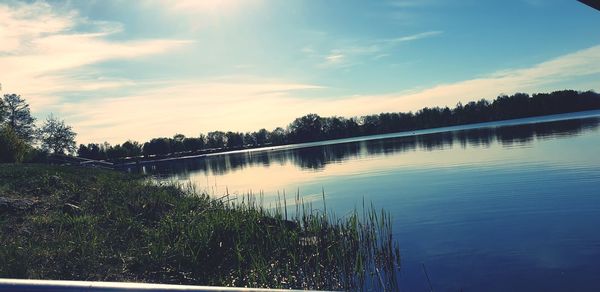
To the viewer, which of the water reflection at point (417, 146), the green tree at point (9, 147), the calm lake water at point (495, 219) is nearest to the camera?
the calm lake water at point (495, 219)

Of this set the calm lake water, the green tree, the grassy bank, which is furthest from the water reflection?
the grassy bank

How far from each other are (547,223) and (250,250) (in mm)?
13617

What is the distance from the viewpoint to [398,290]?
39.6 feet

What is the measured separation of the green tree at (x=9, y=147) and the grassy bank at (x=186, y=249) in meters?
45.3

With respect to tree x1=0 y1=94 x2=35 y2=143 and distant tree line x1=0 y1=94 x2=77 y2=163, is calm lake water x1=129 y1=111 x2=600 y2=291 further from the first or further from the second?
tree x1=0 y1=94 x2=35 y2=143

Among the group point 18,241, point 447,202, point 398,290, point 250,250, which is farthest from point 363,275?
point 447,202

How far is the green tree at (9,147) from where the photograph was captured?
55.3 m

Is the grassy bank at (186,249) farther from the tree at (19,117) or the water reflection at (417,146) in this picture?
the tree at (19,117)

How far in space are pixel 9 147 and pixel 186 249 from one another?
186ft

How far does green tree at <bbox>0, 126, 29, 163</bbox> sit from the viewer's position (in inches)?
2179

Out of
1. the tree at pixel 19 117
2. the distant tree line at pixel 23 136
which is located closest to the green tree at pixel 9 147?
the distant tree line at pixel 23 136

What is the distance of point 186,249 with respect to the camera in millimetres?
13898

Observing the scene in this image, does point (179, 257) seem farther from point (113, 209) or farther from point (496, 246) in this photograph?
point (496, 246)

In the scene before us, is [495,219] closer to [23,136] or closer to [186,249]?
[186,249]
